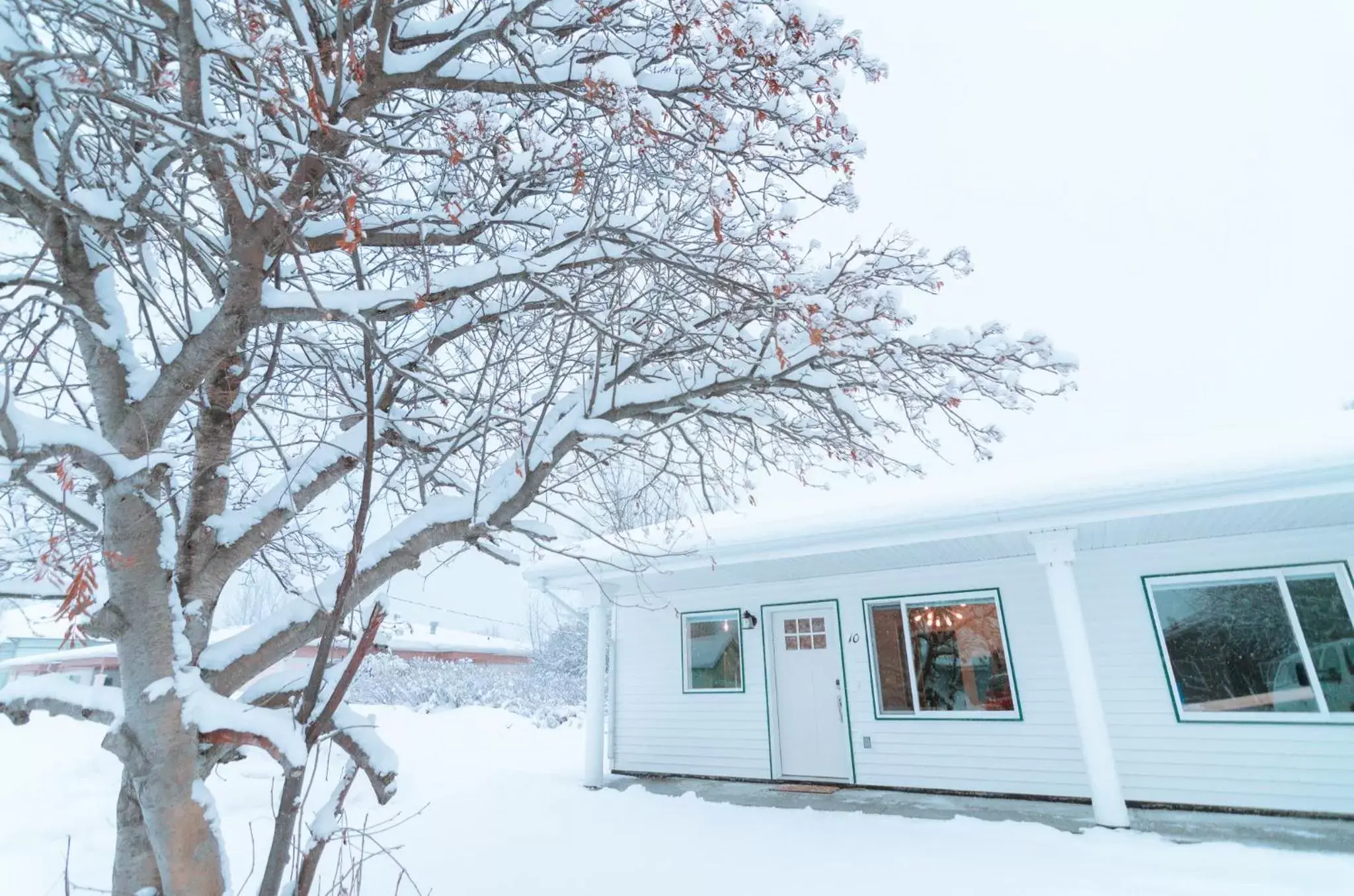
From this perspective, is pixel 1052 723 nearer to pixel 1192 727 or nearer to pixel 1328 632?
pixel 1192 727

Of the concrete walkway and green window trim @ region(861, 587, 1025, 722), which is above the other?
green window trim @ region(861, 587, 1025, 722)

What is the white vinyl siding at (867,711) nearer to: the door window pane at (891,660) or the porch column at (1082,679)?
the door window pane at (891,660)

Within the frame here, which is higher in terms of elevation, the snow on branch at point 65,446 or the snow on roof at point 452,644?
the snow on roof at point 452,644

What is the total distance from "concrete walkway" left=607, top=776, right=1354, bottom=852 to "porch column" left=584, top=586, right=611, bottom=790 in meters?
0.36

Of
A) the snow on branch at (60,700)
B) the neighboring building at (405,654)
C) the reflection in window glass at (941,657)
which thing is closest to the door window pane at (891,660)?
the reflection in window glass at (941,657)

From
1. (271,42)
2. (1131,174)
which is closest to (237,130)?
(271,42)

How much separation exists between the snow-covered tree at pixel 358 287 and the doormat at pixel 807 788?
5.12 meters

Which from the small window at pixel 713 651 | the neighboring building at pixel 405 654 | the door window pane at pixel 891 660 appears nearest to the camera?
the door window pane at pixel 891 660

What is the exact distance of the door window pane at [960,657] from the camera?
761 centimetres

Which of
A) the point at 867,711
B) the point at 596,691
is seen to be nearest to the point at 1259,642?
the point at 867,711

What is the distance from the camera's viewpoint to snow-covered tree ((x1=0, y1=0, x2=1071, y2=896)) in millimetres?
2324

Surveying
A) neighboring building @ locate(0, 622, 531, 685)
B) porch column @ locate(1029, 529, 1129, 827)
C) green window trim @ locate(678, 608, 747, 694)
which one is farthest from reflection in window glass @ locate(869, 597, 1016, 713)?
neighboring building @ locate(0, 622, 531, 685)

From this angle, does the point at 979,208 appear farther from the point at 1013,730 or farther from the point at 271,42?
the point at 271,42

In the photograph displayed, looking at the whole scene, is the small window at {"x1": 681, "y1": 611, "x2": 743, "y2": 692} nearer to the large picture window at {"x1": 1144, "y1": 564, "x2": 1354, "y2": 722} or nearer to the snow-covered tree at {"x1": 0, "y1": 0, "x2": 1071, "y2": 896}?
the large picture window at {"x1": 1144, "y1": 564, "x2": 1354, "y2": 722}
